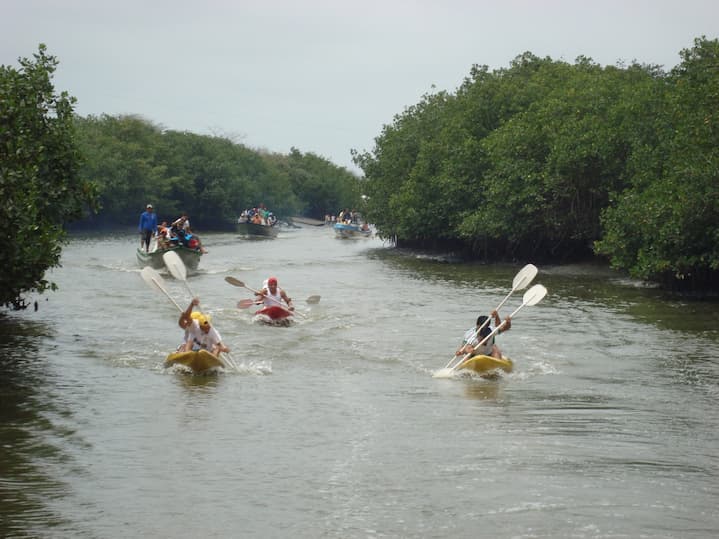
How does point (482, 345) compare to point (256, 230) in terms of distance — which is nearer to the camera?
point (482, 345)

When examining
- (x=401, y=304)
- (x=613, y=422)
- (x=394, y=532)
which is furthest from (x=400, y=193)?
(x=394, y=532)

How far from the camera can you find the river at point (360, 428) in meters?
8.75

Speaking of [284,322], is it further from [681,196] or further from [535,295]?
[681,196]

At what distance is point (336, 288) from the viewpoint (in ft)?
100

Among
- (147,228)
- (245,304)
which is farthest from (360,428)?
(147,228)

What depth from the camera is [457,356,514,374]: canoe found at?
610 inches

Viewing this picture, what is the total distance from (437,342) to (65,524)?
1201 cm

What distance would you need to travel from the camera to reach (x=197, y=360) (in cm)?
1556

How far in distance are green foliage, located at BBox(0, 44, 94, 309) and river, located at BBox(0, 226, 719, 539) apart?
160 centimetres

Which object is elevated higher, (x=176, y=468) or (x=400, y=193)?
(x=400, y=193)

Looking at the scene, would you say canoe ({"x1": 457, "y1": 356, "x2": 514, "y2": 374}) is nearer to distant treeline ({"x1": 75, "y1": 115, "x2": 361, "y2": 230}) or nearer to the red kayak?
the red kayak

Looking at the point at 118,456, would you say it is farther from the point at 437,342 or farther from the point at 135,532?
the point at 437,342

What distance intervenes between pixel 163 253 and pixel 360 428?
63.8ft

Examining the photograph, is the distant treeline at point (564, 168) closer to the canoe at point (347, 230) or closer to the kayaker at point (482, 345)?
the kayaker at point (482, 345)
